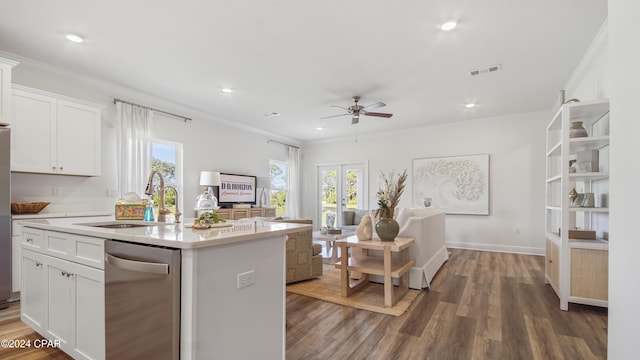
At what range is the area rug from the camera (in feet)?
9.68

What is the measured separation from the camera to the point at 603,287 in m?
2.76

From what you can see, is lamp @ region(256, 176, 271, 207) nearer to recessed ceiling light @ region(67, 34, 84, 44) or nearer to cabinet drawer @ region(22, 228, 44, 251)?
recessed ceiling light @ region(67, 34, 84, 44)

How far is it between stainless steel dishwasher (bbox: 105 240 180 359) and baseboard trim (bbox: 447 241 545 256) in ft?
20.0

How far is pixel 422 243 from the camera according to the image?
3.64m

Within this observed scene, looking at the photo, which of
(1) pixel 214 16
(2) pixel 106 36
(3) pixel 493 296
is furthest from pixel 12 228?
(3) pixel 493 296

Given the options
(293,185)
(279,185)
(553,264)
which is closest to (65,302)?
(553,264)

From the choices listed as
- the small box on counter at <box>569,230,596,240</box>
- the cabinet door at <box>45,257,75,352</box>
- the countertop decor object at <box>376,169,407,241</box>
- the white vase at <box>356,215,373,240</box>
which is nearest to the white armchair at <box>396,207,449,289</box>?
the countertop decor object at <box>376,169,407,241</box>

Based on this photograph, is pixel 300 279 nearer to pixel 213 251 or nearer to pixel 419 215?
pixel 419 215

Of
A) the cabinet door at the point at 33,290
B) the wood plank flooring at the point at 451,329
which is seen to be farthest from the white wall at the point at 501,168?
the cabinet door at the point at 33,290

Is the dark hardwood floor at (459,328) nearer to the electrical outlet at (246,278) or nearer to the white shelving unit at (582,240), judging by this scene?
the white shelving unit at (582,240)

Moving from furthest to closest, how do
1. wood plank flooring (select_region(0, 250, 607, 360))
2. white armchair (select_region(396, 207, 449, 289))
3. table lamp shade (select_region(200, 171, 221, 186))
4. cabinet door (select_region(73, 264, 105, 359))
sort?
table lamp shade (select_region(200, 171, 221, 186)) < white armchair (select_region(396, 207, 449, 289)) < wood plank flooring (select_region(0, 250, 607, 360)) < cabinet door (select_region(73, 264, 105, 359))

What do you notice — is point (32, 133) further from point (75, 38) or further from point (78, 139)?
point (75, 38)

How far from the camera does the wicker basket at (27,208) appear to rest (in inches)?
125

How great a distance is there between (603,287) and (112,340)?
12.9 ft
